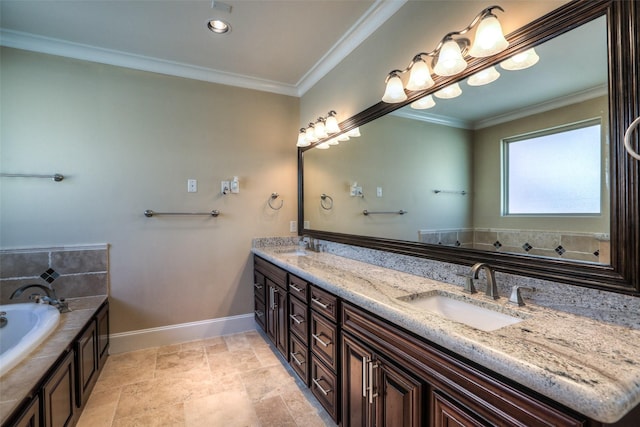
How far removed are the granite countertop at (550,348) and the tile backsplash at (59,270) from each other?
89.6 inches

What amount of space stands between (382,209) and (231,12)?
1.67 m

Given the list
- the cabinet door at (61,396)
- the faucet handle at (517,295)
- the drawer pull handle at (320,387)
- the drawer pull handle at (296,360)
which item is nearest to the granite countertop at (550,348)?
the faucet handle at (517,295)

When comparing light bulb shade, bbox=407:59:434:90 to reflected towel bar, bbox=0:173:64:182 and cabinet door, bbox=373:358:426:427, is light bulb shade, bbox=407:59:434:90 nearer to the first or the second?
cabinet door, bbox=373:358:426:427

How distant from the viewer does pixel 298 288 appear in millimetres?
1990

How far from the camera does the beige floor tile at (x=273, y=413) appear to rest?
5.70 ft

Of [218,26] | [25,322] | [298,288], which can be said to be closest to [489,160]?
[298,288]

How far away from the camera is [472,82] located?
1452 mm

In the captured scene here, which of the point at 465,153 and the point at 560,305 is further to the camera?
the point at 465,153

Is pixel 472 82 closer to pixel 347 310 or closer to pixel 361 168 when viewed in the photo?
pixel 361 168

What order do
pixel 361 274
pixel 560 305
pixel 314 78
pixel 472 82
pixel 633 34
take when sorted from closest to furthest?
pixel 633 34 → pixel 560 305 → pixel 472 82 → pixel 361 274 → pixel 314 78

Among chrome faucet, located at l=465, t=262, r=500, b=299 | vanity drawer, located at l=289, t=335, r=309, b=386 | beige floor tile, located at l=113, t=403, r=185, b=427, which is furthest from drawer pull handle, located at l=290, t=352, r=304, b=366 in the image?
chrome faucet, located at l=465, t=262, r=500, b=299

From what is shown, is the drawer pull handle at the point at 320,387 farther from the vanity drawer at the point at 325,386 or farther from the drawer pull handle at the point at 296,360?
the drawer pull handle at the point at 296,360

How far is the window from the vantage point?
1.07 m

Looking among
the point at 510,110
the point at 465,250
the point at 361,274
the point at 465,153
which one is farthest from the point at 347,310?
the point at 510,110
